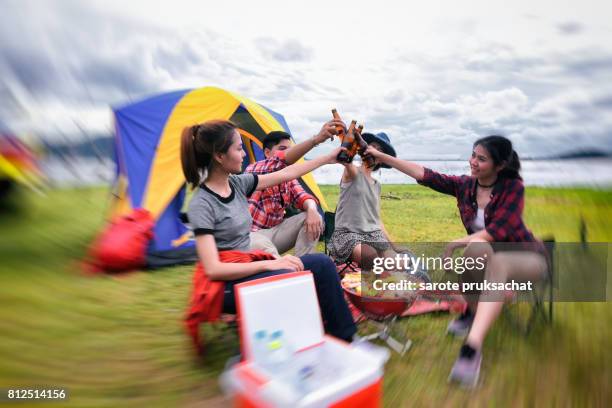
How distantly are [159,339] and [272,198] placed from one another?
1.37 meters

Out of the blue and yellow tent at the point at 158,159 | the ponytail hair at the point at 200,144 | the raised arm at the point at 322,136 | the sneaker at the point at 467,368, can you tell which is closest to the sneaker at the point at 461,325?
the sneaker at the point at 467,368

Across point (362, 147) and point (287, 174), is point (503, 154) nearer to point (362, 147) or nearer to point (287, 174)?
point (362, 147)

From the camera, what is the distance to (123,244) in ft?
9.79

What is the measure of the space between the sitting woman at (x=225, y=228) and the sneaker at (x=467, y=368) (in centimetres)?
50

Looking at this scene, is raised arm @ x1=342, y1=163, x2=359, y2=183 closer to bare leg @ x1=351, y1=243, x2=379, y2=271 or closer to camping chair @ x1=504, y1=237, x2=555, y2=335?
bare leg @ x1=351, y1=243, x2=379, y2=271

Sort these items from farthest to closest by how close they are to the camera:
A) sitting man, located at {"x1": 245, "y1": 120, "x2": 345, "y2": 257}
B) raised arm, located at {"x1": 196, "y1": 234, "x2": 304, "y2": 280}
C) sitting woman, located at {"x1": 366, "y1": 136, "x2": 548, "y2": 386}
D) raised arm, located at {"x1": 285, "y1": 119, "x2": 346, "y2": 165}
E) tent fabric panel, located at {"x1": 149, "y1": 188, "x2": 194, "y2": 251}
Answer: tent fabric panel, located at {"x1": 149, "y1": 188, "x2": 194, "y2": 251} → sitting man, located at {"x1": 245, "y1": 120, "x2": 345, "y2": 257} → raised arm, located at {"x1": 285, "y1": 119, "x2": 346, "y2": 165} → sitting woman, located at {"x1": 366, "y1": 136, "x2": 548, "y2": 386} → raised arm, located at {"x1": 196, "y1": 234, "x2": 304, "y2": 280}

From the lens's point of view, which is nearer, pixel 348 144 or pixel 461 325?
pixel 461 325

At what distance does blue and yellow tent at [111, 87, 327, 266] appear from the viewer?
3.40 metres

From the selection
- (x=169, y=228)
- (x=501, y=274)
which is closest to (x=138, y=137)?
(x=169, y=228)

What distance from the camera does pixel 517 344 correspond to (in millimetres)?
2029

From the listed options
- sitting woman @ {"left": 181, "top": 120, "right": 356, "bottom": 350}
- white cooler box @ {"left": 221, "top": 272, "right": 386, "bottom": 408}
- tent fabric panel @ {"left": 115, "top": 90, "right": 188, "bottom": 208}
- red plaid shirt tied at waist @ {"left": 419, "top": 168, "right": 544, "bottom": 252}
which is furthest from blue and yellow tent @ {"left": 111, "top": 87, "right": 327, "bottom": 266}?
red plaid shirt tied at waist @ {"left": 419, "top": 168, "right": 544, "bottom": 252}

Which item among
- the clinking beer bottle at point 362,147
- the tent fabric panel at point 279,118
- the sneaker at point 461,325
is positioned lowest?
the sneaker at point 461,325

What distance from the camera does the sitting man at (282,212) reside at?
9.32 ft

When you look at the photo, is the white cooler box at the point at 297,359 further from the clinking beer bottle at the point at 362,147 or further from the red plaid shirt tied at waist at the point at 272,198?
the red plaid shirt tied at waist at the point at 272,198
